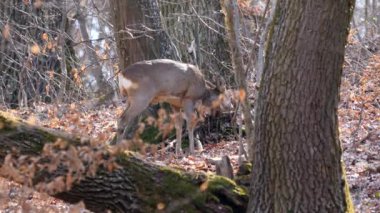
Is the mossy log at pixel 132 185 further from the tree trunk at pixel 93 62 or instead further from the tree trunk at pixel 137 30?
the tree trunk at pixel 93 62

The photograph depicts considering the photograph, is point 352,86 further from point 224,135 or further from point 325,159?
point 325,159

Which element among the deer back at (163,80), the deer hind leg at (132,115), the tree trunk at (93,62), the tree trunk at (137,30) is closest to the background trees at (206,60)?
the tree trunk at (137,30)

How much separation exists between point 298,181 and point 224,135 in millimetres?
5672

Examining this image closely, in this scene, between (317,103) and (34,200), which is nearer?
(317,103)

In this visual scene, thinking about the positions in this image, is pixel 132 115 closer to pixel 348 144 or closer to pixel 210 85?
pixel 210 85

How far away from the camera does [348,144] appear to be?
10.4m

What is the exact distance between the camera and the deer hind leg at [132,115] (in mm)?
11562

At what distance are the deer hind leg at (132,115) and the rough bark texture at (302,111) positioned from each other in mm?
5004

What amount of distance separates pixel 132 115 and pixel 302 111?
539 cm

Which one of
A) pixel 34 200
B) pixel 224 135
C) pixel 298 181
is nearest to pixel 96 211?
pixel 34 200

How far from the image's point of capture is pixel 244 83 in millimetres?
8242

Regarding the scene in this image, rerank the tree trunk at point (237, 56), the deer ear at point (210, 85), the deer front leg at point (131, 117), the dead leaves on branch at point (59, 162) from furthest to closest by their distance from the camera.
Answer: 1. the deer ear at point (210, 85)
2. the deer front leg at point (131, 117)
3. the tree trunk at point (237, 56)
4. the dead leaves on branch at point (59, 162)

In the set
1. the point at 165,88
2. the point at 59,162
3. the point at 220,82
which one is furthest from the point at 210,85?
the point at 59,162

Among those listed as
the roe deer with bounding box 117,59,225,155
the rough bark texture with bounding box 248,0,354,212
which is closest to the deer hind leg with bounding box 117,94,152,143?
the roe deer with bounding box 117,59,225,155
